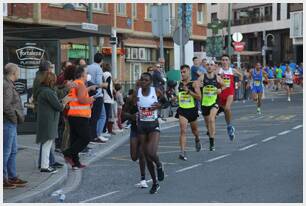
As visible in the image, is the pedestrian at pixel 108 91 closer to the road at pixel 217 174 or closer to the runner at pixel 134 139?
the road at pixel 217 174

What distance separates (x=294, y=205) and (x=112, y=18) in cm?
2790

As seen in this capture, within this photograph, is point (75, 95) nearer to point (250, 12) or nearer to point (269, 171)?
point (269, 171)

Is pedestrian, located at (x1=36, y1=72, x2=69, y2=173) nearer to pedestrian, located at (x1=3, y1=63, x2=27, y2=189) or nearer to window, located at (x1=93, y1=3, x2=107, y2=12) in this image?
pedestrian, located at (x1=3, y1=63, x2=27, y2=189)

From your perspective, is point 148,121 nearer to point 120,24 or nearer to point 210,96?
point 210,96

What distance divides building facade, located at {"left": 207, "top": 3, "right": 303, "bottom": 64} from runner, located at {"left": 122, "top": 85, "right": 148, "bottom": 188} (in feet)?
189

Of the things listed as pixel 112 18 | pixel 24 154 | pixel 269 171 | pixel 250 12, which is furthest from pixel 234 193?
pixel 250 12

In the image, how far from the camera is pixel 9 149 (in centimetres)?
867

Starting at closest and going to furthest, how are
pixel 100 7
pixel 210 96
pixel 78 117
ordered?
pixel 78 117 < pixel 210 96 < pixel 100 7

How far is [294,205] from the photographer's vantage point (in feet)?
24.5

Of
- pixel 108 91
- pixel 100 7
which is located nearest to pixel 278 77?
pixel 100 7

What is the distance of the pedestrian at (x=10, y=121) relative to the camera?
8.57m

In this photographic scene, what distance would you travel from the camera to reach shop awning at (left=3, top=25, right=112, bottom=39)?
13078 millimetres

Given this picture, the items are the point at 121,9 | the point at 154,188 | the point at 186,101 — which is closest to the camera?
the point at 154,188

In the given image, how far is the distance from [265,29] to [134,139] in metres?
63.2
